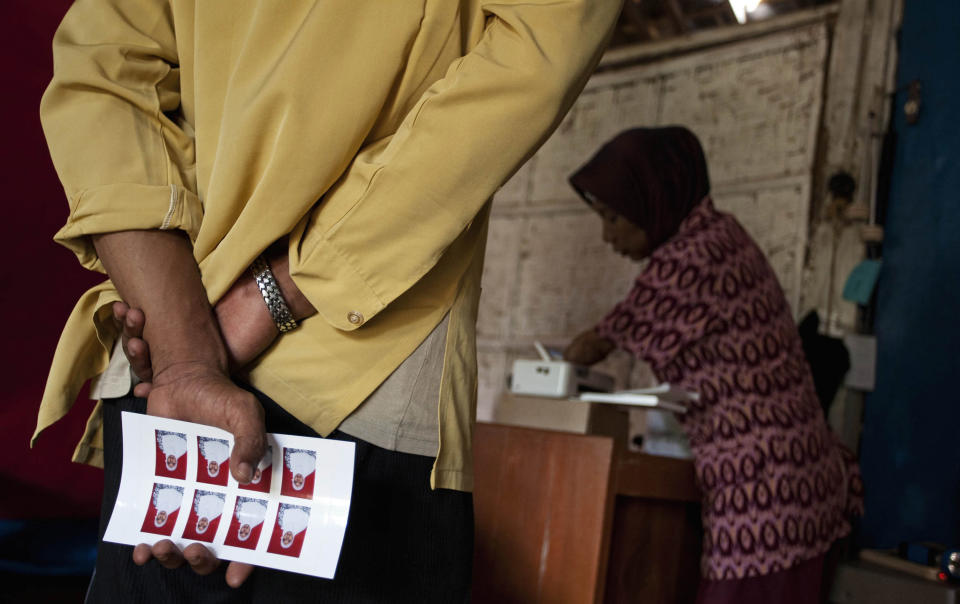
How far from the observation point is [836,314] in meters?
2.44

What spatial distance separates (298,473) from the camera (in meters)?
0.59

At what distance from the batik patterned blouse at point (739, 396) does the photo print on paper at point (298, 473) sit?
1388 millimetres

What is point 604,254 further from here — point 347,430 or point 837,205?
point 347,430

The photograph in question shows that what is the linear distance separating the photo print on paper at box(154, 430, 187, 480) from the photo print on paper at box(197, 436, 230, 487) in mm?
13

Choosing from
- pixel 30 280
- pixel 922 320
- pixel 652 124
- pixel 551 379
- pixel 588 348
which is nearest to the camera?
pixel 30 280

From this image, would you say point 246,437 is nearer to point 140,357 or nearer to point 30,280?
point 140,357

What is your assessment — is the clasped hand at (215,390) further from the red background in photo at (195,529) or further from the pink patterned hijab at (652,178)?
the pink patterned hijab at (652,178)

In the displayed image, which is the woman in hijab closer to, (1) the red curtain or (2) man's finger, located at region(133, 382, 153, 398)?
(1) the red curtain

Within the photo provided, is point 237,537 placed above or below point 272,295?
below

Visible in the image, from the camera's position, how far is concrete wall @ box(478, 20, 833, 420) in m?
2.55

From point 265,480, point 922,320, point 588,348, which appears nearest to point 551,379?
point 588,348

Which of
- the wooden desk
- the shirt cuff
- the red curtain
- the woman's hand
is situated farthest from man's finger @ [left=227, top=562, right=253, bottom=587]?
the woman's hand

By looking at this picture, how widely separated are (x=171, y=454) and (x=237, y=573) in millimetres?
103

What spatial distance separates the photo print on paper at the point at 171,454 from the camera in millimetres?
590
